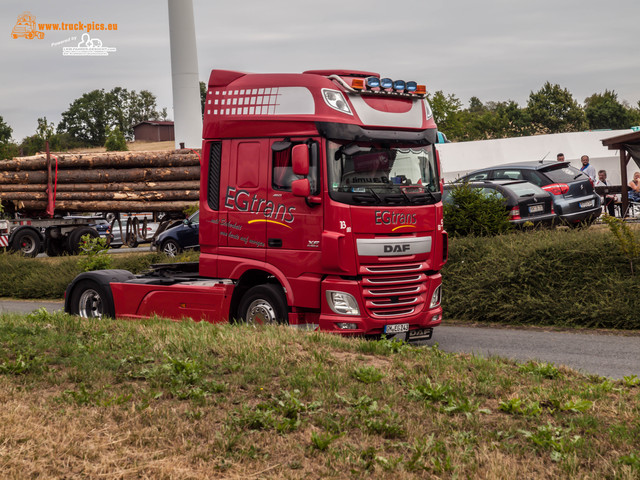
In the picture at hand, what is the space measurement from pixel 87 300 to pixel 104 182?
15614 millimetres

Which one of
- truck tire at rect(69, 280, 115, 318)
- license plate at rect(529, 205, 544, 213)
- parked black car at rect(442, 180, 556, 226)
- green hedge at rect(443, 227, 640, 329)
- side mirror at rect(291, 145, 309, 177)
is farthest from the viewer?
license plate at rect(529, 205, 544, 213)

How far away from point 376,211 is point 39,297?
14257 millimetres

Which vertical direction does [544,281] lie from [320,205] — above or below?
below

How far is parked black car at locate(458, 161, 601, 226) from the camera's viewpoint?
61.1 feet

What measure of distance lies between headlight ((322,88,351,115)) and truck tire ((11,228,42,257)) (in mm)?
20160

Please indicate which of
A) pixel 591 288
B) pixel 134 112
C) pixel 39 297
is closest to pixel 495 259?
pixel 591 288

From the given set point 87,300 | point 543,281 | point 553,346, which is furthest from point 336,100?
point 543,281

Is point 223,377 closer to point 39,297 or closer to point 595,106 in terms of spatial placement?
point 39,297

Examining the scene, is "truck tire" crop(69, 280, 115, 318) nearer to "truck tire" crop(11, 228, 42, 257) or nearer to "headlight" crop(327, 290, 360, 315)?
"headlight" crop(327, 290, 360, 315)

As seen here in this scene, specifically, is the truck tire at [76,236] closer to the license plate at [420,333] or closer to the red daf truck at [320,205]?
the red daf truck at [320,205]

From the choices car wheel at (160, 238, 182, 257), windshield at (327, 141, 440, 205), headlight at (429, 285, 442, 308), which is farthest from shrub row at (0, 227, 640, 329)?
car wheel at (160, 238, 182, 257)

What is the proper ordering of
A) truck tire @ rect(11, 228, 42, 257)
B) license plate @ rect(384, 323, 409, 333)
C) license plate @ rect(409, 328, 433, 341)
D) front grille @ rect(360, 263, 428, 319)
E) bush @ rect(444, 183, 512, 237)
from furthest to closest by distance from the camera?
1. truck tire @ rect(11, 228, 42, 257)
2. bush @ rect(444, 183, 512, 237)
3. license plate @ rect(409, 328, 433, 341)
4. license plate @ rect(384, 323, 409, 333)
5. front grille @ rect(360, 263, 428, 319)

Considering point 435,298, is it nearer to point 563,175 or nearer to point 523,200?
point 523,200

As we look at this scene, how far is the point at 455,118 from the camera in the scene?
242ft
